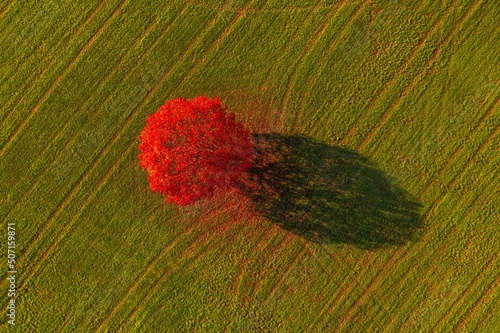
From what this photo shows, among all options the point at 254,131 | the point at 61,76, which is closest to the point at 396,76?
the point at 254,131

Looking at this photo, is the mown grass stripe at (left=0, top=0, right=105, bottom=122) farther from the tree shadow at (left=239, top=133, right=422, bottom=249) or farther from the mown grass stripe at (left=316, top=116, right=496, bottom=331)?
the mown grass stripe at (left=316, top=116, right=496, bottom=331)

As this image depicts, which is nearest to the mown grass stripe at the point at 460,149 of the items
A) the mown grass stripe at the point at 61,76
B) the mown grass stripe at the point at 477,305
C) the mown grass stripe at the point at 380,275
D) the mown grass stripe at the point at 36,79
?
the mown grass stripe at the point at 380,275

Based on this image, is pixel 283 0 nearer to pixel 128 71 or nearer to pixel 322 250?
pixel 128 71

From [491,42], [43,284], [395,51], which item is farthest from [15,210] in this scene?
[491,42]

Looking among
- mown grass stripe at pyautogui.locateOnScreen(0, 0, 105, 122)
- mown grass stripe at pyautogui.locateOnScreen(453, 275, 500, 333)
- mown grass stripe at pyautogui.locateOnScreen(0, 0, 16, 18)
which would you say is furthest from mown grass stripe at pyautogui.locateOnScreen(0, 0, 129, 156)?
mown grass stripe at pyautogui.locateOnScreen(453, 275, 500, 333)

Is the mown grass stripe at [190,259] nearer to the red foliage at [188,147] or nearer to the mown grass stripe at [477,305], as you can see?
the red foliage at [188,147]

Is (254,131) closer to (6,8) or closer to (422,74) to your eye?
(422,74)
